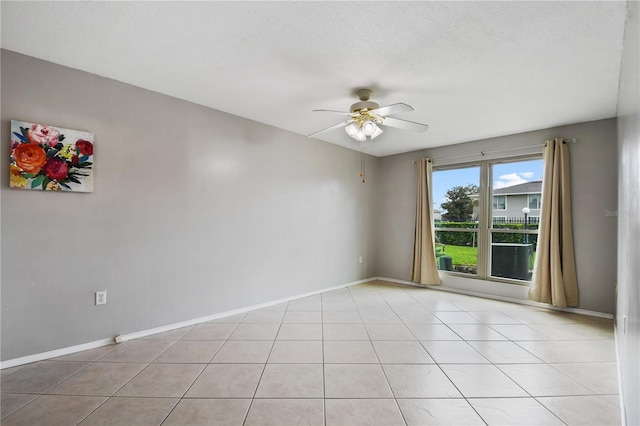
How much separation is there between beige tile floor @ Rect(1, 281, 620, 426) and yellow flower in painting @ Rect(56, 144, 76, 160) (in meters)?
1.66

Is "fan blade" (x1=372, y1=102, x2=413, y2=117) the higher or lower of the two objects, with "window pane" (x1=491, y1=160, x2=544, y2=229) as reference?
higher

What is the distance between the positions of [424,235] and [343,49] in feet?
11.7

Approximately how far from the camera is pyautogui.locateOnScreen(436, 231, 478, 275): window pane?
4.66m

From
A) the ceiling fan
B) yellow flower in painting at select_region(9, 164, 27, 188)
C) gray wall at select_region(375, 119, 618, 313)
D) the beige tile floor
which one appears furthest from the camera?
gray wall at select_region(375, 119, 618, 313)

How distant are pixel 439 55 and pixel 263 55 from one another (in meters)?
1.36

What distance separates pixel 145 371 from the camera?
220cm

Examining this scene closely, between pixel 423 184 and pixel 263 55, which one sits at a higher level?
pixel 263 55

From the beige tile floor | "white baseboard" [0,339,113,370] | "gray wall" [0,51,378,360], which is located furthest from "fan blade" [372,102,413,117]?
"white baseboard" [0,339,113,370]

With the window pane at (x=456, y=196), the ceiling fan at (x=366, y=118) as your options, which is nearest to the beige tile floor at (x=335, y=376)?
the window pane at (x=456, y=196)

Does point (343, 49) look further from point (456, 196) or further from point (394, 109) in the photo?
point (456, 196)

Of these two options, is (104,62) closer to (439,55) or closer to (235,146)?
(235,146)

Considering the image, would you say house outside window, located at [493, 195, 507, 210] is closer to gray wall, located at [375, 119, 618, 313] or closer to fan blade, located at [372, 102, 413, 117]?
gray wall, located at [375, 119, 618, 313]

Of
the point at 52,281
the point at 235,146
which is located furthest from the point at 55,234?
the point at 235,146

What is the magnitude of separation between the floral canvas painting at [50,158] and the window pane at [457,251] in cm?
488
